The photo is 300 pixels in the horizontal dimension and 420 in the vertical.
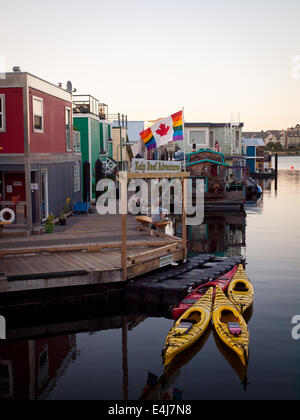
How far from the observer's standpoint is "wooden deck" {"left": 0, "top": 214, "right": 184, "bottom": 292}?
1689 centimetres

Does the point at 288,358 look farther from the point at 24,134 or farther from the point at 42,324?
the point at 24,134

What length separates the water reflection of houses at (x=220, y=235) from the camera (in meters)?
29.3

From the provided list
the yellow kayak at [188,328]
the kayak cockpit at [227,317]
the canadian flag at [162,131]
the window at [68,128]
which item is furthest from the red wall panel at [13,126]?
the kayak cockpit at [227,317]

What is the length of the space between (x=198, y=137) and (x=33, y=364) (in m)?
56.8

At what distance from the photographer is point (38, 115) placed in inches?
956

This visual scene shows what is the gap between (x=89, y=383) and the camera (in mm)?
12602

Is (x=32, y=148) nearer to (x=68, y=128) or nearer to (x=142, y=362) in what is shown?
(x=68, y=128)

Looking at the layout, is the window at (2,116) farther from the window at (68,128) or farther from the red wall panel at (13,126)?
the window at (68,128)

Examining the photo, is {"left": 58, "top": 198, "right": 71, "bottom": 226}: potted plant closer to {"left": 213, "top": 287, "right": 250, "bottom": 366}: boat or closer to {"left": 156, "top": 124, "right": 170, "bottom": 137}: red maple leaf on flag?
{"left": 156, "top": 124, "right": 170, "bottom": 137}: red maple leaf on flag

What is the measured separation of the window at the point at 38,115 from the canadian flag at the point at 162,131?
6964 mm

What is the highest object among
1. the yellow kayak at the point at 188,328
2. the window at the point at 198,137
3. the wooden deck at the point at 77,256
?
the window at the point at 198,137

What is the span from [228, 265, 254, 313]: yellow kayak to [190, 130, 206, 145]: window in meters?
49.0

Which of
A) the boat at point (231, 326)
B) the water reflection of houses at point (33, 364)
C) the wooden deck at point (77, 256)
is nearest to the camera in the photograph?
the water reflection of houses at point (33, 364)

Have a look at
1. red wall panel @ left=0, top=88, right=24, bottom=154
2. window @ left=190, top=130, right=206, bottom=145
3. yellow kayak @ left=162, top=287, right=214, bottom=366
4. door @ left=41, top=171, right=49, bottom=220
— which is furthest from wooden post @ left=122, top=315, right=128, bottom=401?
window @ left=190, top=130, right=206, bottom=145
